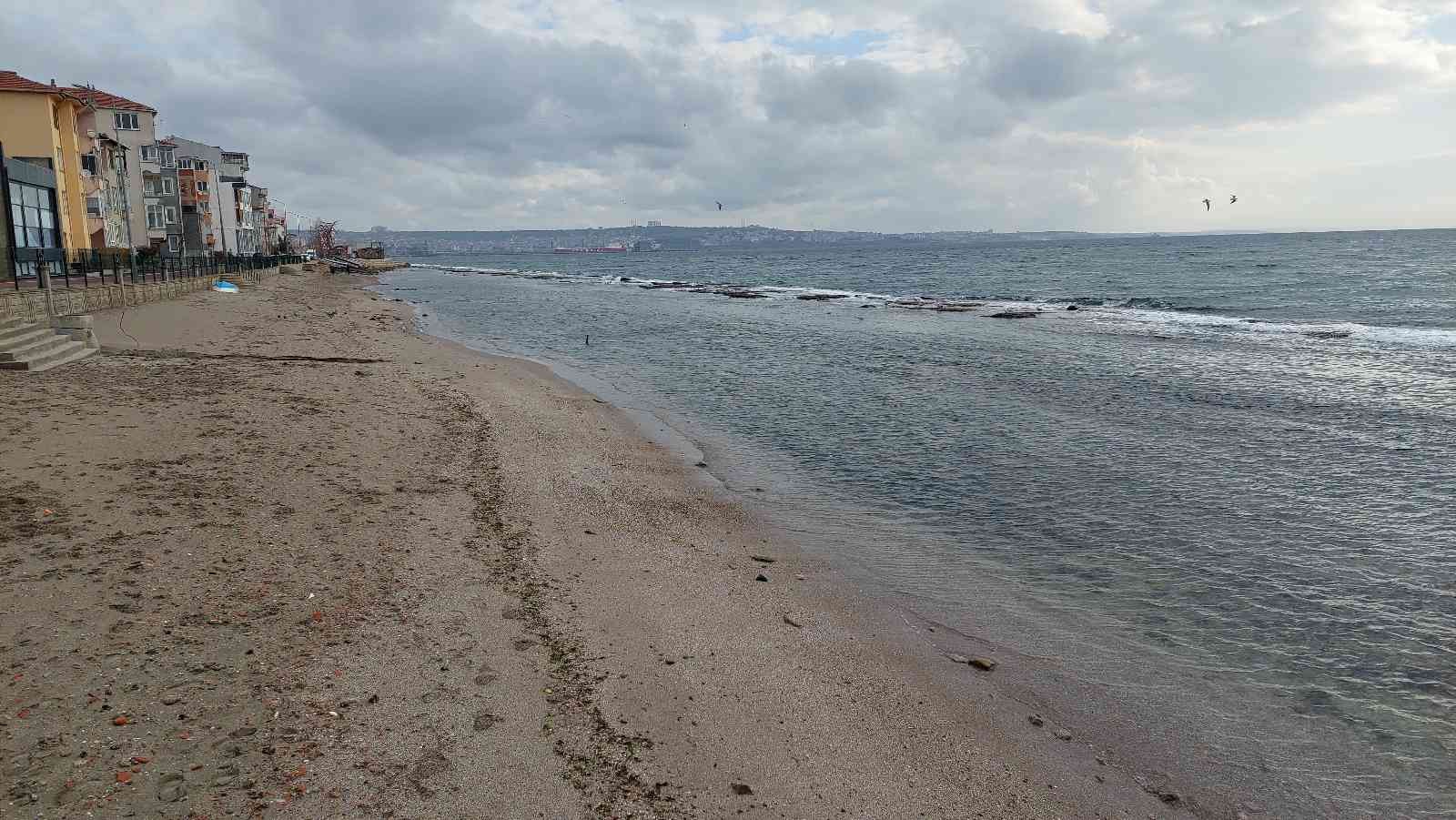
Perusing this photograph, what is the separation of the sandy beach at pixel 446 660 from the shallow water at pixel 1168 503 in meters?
1.12

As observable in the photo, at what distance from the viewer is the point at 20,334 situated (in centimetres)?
1688

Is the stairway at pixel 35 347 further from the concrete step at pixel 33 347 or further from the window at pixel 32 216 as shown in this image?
the window at pixel 32 216

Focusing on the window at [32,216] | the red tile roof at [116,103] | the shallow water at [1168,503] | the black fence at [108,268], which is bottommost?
the shallow water at [1168,503]

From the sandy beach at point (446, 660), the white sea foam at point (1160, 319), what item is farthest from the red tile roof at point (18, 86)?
the white sea foam at point (1160, 319)

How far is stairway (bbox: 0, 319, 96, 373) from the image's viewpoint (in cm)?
1555

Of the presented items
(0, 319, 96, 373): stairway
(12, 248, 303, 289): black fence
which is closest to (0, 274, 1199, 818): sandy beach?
(0, 319, 96, 373): stairway

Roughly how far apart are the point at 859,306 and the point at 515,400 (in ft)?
126

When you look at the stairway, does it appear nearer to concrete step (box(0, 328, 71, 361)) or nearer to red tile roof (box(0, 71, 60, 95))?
concrete step (box(0, 328, 71, 361))

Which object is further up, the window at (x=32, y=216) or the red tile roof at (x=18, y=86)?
the red tile roof at (x=18, y=86)

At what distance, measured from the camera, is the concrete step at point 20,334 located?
16.0 metres

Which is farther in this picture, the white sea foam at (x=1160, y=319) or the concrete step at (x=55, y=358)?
the white sea foam at (x=1160, y=319)

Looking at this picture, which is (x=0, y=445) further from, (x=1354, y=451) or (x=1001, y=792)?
(x=1354, y=451)

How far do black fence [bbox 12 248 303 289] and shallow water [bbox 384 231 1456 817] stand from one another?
14169 millimetres

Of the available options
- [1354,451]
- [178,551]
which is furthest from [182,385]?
[1354,451]
